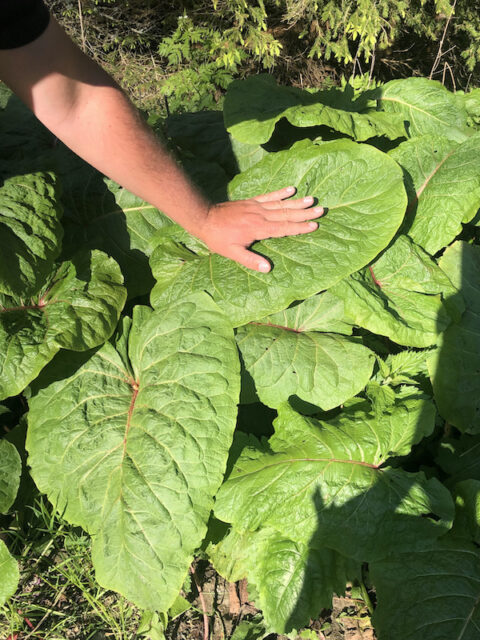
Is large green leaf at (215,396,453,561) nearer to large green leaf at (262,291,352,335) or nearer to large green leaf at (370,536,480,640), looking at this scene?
large green leaf at (370,536,480,640)

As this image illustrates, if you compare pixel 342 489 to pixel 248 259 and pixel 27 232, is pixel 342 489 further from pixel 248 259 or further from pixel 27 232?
pixel 27 232

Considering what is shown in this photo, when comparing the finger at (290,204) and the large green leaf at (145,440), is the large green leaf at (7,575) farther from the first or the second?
the finger at (290,204)

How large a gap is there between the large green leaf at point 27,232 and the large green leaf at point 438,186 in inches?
57.4

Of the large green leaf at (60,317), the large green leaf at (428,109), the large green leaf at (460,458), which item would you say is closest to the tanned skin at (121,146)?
the large green leaf at (60,317)

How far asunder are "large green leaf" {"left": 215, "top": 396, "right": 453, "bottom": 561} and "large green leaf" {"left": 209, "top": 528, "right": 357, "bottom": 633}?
0.53 ft

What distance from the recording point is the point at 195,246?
2.27 meters

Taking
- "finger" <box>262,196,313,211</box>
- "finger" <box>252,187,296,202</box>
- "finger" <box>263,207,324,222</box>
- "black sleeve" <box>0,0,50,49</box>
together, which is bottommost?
"finger" <box>263,207,324,222</box>

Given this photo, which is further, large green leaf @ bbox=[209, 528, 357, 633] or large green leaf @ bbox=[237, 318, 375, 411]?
large green leaf @ bbox=[237, 318, 375, 411]

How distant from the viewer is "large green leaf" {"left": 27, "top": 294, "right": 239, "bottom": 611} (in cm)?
171

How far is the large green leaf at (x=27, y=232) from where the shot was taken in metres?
1.88

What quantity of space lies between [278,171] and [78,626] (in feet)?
6.53

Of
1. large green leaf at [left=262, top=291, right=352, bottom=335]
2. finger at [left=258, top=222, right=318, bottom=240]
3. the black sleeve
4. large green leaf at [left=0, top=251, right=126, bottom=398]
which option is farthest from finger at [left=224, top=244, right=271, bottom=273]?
the black sleeve

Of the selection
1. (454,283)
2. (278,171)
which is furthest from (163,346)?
(454,283)

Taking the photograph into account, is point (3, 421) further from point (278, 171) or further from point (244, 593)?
point (278, 171)
